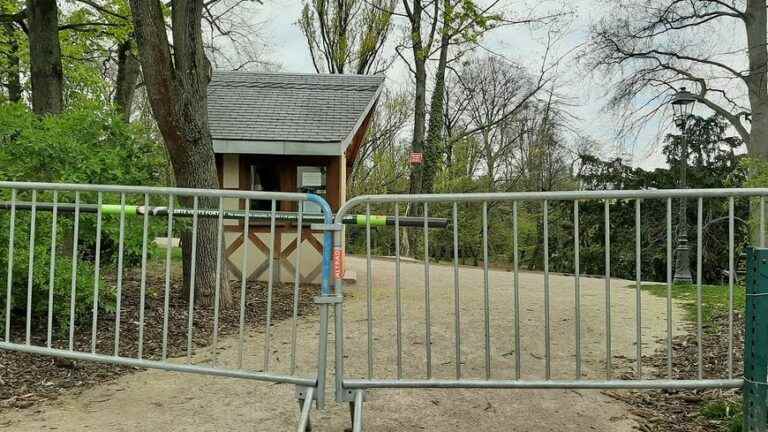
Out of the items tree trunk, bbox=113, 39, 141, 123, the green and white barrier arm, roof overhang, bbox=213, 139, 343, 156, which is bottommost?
the green and white barrier arm

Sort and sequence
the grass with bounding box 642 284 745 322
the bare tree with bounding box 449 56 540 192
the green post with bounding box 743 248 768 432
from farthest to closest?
the bare tree with bounding box 449 56 540 192 → the grass with bounding box 642 284 745 322 → the green post with bounding box 743 248 768 432

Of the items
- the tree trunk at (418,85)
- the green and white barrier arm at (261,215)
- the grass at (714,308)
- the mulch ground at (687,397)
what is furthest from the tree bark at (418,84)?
the green and white barrier arm at (261,215)

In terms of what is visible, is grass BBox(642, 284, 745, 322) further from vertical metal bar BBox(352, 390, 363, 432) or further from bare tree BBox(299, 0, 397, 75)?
bare tree BBox(299, 0, 397, 75)

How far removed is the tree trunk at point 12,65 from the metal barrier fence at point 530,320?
45.4ft

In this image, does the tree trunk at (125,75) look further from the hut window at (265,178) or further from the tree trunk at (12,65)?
the hut window at (265,178)

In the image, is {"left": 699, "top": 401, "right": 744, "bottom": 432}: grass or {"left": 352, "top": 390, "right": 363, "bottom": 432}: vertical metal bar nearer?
{"left": 352, "top": 390, "right": 363, "bottom": 432}: vertical metal bar

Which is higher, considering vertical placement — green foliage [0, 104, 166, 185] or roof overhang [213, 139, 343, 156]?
roof overhang [213, 139, 343, 156]

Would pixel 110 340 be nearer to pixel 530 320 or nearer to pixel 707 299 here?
pixel 530 320

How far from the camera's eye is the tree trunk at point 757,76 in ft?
48.9

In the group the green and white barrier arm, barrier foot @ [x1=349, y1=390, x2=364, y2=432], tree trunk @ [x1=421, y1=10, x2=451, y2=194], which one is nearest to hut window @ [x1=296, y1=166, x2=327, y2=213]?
the green and white barrier arm

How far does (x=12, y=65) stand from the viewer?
17.7m

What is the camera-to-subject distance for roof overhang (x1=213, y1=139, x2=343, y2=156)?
31.4 ft

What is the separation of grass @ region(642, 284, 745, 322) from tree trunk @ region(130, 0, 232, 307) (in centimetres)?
543

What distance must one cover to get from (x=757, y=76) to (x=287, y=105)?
12.6 metres
